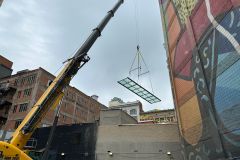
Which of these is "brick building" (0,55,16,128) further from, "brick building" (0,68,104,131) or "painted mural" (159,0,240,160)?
→ "painted mural" (159,0,240,160)

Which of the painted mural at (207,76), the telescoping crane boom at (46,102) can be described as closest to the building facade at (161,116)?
the painted mural at (207,76)

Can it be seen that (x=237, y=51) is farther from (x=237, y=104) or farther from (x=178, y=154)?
(x=178, y=154)

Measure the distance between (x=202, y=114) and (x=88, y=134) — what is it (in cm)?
1540

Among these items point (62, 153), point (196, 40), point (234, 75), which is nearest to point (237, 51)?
point (234, 75)

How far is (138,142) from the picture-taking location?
25.8 meters

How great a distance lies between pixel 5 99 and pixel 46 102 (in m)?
39.3

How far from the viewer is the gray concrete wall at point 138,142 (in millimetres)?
24734

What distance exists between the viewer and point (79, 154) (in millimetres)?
27312

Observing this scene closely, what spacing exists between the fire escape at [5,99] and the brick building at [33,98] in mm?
723

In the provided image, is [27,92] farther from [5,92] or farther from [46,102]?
[46,102]

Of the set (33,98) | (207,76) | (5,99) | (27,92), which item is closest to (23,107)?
(33,98)

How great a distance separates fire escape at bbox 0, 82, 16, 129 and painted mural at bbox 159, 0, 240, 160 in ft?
129

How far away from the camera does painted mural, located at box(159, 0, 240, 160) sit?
13680 millimetres

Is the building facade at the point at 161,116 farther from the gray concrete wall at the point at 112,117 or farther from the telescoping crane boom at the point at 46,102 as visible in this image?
the telescoping crane boom at the point at 46,102
